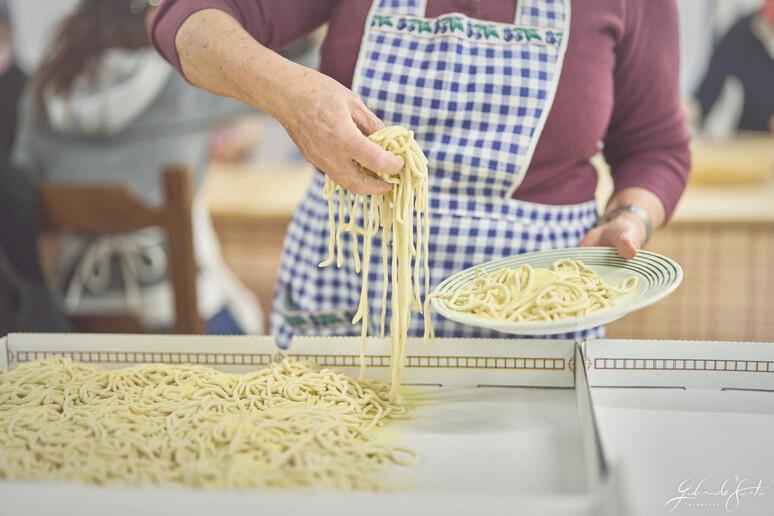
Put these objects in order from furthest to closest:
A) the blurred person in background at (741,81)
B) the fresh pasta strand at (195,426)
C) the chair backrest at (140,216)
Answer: the blurred person in background at (741,81) → the chair backrest at (140,216) → the fresh pasta strand at (195,426)

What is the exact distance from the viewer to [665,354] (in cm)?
152

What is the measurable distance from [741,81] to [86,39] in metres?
3.06

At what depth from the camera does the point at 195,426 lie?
1.33m

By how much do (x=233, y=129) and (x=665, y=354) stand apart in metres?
3.15

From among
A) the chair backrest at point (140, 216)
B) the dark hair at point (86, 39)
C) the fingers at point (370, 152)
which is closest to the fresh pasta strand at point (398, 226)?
the fingers at point (370, 152)

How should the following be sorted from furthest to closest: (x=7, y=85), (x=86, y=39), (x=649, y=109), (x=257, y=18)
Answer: (x=7, y=85) → (x=86, y=39) → (x=649, y=109) → (x=257, y=18)

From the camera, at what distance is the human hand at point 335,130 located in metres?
1.32

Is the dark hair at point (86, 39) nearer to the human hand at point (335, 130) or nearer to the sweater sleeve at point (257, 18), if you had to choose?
the sweater sleeve at point (257, 18)

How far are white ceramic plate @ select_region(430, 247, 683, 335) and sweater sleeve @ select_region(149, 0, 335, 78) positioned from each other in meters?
0.66

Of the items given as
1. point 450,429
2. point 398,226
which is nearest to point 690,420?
point 450,429

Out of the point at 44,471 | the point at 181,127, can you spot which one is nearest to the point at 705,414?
the point at 44,471

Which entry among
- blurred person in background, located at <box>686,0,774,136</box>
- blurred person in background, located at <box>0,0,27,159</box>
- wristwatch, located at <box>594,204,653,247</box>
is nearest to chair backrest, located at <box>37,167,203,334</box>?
blurred person in background, located at <box>0,0,27,159</box>

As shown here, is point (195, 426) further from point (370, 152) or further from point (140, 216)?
point (140, 216)

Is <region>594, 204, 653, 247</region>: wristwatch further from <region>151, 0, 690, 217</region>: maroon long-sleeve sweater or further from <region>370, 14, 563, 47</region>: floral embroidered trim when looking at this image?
<region>370, 14, 563, 47</region>: floral embroidered trim
